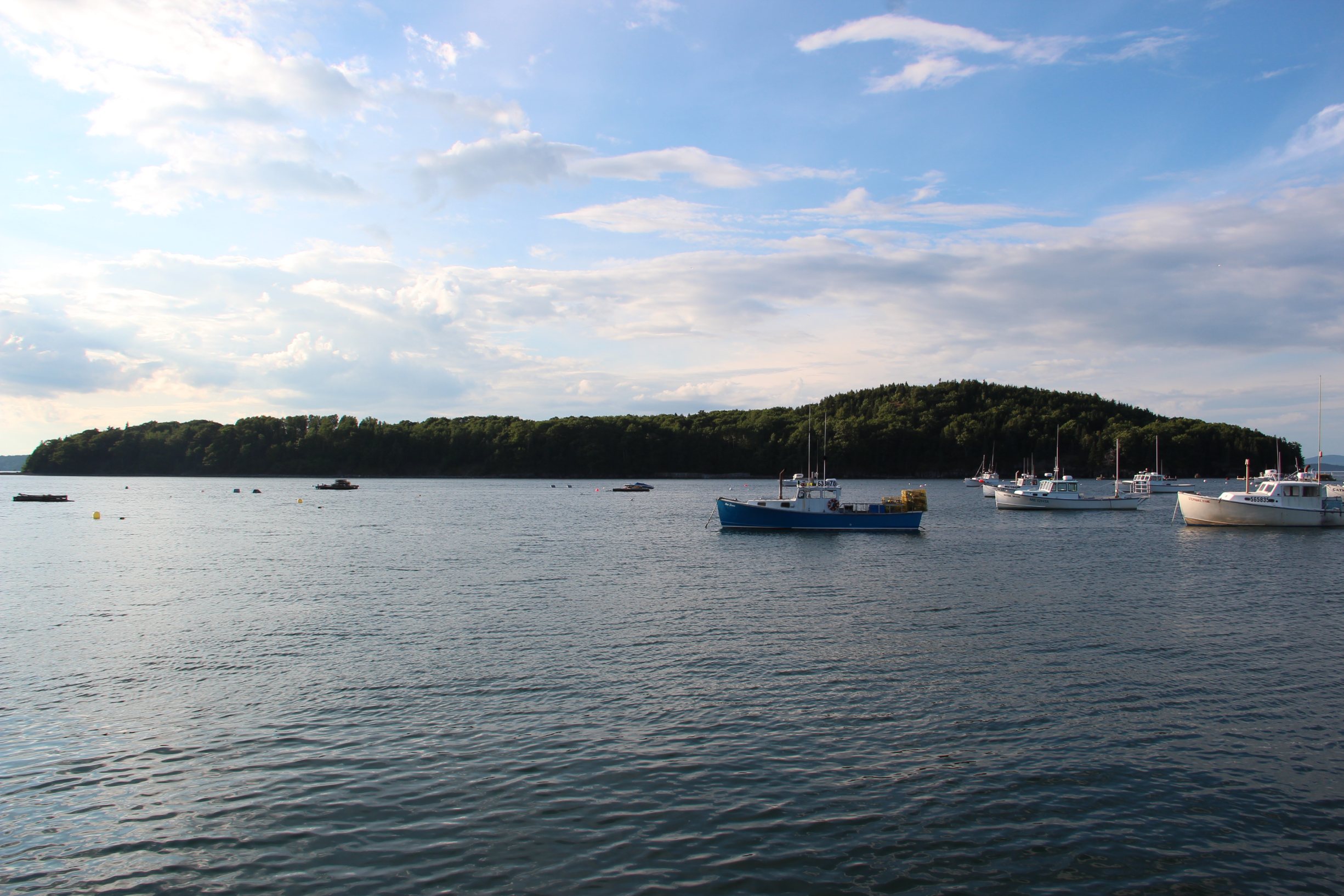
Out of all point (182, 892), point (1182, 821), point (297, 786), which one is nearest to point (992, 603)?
point (1182, 821)

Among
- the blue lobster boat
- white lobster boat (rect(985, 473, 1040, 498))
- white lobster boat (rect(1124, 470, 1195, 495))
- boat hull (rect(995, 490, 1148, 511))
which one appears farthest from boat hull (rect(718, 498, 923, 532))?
white lobster boat (rect(1124, 470, 1195, 495))

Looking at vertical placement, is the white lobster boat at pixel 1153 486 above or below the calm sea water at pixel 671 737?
above

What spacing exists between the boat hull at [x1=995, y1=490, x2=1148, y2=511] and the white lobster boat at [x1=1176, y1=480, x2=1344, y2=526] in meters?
27.6

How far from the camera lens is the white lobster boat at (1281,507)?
7481 centimetres

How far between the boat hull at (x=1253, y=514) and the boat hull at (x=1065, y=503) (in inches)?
1024

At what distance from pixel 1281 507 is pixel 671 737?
7931 centimetres

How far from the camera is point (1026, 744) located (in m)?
17.6

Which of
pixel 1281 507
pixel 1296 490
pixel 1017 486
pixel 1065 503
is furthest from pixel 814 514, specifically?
pixel 1017 486

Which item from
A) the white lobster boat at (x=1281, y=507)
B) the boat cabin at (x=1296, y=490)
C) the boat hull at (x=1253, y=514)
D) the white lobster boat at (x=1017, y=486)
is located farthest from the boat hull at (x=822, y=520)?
the white lobster boat at (x=1017, y=486)

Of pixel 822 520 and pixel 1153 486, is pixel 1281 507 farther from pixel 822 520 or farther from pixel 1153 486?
pixel 1153 486

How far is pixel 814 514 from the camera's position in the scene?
71312mm

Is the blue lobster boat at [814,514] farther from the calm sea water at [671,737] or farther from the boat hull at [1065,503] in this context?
the boat hull at [1065,503]

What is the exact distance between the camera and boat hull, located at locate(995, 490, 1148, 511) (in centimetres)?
10631

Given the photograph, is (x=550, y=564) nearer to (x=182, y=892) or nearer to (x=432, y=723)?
(x=432, y=723)
